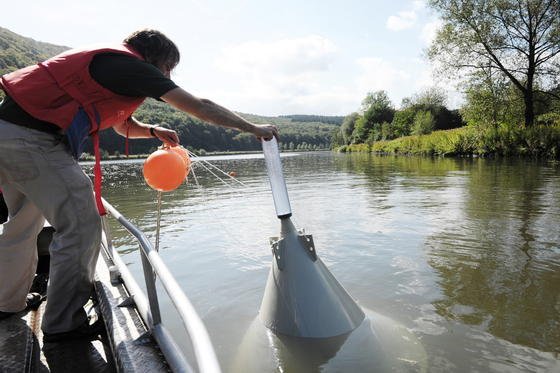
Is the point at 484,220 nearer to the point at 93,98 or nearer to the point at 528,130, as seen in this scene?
the point at 93,98

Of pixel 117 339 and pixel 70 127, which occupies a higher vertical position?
pixel 70 127

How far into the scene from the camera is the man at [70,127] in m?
2.25

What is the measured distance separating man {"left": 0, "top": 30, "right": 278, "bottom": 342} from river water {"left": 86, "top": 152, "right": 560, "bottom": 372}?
1.32m

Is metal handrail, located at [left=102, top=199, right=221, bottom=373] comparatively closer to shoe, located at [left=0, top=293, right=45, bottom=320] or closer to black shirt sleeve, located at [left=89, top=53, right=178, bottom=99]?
shoe, located at [left=0, top=293, right=45, bottom=320]

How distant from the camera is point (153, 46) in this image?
2512 millimetres

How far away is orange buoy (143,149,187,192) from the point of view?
10.4 feet

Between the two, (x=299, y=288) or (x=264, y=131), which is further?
(x=299, y=288)

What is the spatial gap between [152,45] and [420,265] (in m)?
4.09

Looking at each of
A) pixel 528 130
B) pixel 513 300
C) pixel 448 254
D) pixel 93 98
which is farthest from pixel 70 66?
pixel 528 130

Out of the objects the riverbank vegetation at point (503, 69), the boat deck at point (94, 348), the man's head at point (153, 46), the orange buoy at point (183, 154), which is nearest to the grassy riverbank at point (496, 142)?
the riverbank vegetation at point (503, 69)

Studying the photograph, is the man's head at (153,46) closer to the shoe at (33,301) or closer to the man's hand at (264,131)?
the man's hand at (264,131)

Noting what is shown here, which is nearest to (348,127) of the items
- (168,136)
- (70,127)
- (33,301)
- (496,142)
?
(496,142)

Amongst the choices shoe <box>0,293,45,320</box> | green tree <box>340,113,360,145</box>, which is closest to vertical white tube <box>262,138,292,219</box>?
shoe <box>0,293,45,320</box>

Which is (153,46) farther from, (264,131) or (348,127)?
(348,127)
